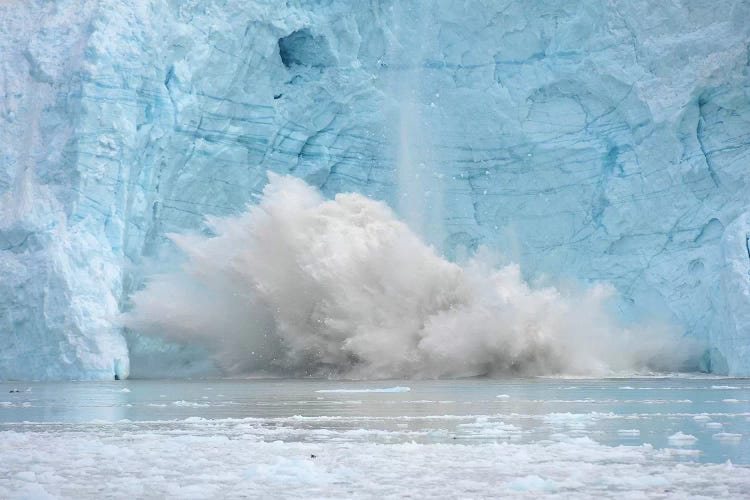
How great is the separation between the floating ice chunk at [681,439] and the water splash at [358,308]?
37.6 feet

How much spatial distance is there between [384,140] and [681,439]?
54.2ft

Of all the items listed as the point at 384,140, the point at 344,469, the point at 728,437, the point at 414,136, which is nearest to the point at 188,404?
the point at 344,469

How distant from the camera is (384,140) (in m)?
21.7

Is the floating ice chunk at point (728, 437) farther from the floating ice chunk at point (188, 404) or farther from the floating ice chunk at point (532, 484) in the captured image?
the floating ice chunk at point (188, 404)

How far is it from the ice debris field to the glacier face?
28.9 feet

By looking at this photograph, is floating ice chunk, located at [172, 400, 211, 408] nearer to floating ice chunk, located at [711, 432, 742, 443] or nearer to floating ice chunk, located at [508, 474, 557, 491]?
floating ice chunk, located at [711, 432, 742, 443]

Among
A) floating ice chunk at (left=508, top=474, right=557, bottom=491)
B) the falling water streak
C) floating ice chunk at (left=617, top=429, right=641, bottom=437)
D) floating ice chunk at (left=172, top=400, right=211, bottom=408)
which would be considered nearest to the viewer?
floating ice chunk at (left=508, top=474, right=557, bottom=491)

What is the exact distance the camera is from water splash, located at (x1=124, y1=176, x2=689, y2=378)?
17641 millimetres

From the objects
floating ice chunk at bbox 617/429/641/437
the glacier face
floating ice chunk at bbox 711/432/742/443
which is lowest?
floating ice chunk at bbox 617/429/641/437

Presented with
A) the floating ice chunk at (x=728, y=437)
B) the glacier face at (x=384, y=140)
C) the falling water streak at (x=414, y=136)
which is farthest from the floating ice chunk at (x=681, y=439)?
the falling water streak at (x=414, y=136)

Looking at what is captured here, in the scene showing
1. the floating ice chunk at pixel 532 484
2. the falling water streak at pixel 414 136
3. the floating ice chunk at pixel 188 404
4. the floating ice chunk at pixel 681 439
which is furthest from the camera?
the falling water streak at pixel 414 136

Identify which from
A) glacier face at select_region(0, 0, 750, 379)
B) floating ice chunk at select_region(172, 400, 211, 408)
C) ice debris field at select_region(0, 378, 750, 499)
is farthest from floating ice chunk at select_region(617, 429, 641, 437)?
glacier face at select_region(0, 0, 750, 379)

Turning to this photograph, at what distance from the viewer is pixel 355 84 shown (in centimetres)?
2077

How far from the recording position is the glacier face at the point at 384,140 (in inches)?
693
